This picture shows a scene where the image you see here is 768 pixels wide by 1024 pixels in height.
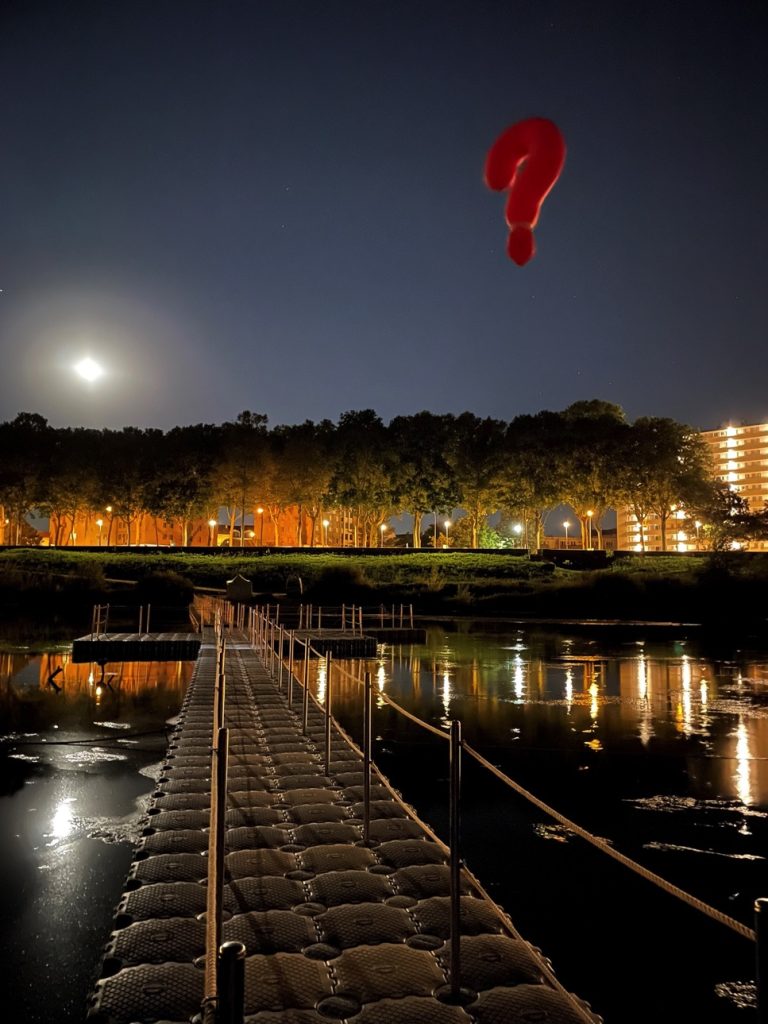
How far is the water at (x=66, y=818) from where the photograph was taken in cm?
481

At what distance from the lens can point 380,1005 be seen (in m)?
3.97

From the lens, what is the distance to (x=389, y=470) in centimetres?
7344

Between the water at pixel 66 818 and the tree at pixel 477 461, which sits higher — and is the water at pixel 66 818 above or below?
below

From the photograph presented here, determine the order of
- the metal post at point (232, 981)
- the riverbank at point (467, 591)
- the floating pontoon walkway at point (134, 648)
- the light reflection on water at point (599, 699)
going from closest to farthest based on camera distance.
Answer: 1. the metal post at point (232, 981)
2. the light reflection on water at point (599, 699)
3. the floating pontoon walkway at point (134, 648)
4. the riverbank at point (467, 591)

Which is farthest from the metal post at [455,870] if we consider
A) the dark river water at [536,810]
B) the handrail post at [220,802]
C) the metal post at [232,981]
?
the metal post at [232,981]

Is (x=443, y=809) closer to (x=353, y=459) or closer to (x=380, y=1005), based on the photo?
Answer: (x=380, y=1005)

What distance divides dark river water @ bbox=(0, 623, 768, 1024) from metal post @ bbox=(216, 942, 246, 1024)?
7.27 feet

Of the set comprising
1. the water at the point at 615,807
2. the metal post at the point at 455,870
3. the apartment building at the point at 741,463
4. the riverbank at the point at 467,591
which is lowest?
the water at the point at 615,807

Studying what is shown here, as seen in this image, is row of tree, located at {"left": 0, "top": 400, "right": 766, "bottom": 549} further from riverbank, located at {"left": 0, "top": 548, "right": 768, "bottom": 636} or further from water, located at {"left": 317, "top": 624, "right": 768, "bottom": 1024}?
water, located at {"left": 317, "top": 624, "right": 768, "bottom": 1024}

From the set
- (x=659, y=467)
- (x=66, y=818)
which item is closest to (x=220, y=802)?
(x=66, y=818)

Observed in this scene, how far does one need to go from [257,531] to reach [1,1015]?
96488 millimetres

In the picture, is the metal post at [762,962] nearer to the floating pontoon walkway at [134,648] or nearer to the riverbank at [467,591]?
the floating pontoon walkway at [134,648]

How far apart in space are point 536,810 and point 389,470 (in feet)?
215

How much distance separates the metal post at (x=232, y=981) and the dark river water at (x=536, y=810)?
7.27 ft
